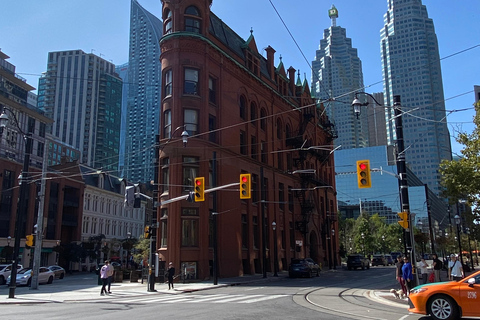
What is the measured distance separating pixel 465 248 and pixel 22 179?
86224 millimetres

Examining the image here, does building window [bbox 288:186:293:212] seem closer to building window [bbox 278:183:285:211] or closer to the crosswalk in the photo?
building window [bbox 278:183:285:211]

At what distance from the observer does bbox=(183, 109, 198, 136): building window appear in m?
35.5

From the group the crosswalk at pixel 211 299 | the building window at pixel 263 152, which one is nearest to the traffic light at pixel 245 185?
the crosswalk at pixel 211 299

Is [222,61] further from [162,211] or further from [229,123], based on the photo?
[162,211]

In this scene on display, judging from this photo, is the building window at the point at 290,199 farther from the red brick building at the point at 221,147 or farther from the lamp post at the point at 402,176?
the lamp post at the point at 402,176

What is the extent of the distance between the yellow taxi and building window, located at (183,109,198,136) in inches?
1017

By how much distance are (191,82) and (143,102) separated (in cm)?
14667

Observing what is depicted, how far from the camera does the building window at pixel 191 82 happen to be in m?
36.3

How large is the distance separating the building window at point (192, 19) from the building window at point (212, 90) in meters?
4.53

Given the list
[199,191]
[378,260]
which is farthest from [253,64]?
[378,260]

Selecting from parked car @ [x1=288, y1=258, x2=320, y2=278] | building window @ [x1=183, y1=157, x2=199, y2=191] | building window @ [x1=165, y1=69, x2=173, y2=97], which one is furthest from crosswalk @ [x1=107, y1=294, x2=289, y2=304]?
building window @ [x1=165, y1=69, x2=173, y2=97]

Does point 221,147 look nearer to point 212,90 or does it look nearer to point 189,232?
point 212,90

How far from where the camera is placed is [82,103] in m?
168

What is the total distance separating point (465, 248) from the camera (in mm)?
85625
